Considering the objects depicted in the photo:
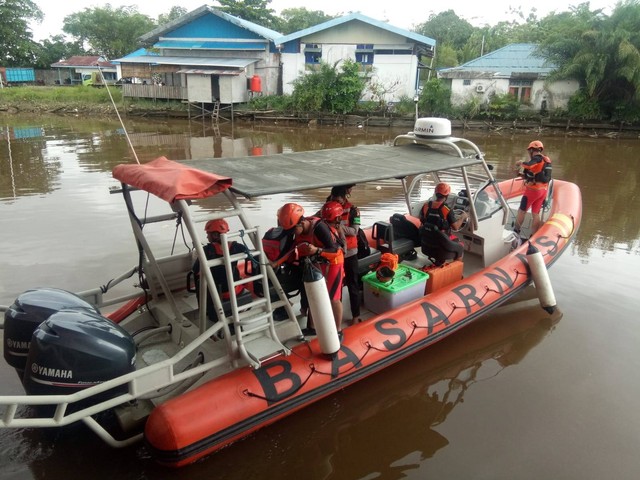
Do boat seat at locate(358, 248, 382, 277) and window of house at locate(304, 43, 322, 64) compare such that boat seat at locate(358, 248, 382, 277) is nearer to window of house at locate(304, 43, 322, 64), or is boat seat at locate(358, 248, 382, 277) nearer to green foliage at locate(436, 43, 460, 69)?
window of house at locate(304, 43, 322, 64)

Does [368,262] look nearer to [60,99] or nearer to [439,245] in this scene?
[439,245]

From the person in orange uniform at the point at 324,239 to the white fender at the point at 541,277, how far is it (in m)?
2.57

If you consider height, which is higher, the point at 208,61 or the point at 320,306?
the point at 208,61

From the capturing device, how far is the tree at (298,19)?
40.2 m

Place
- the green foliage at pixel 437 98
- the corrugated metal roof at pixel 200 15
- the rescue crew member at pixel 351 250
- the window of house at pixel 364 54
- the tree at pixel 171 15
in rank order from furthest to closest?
the tree at pixel 171 15 → the corrugated metal roof at pixel 200 15 → the window of house at pixel 364 54 → the green foliage at pixel 437 98 → the rescue crew member at pixel 351 250

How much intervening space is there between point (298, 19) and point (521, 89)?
80.6ft

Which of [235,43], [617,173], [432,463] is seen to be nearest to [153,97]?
[235,43]

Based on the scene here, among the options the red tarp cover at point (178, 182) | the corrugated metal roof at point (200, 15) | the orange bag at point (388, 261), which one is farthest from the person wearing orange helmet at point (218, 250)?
the corrugated metal roof at point (200, 15)

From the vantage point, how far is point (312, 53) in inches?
1005

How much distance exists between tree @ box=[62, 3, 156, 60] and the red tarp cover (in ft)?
137

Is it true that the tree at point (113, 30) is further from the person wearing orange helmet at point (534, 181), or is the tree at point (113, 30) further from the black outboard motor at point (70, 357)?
the black outboard motor at point (70, 357)

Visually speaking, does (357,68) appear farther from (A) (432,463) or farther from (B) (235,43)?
(A) (432,463)

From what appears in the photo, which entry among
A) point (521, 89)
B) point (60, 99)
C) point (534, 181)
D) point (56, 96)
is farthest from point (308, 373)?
point (56, 96)

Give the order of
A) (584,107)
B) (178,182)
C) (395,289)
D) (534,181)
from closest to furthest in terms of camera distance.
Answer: (178,182), (395,289), (534,181), (584,107)
